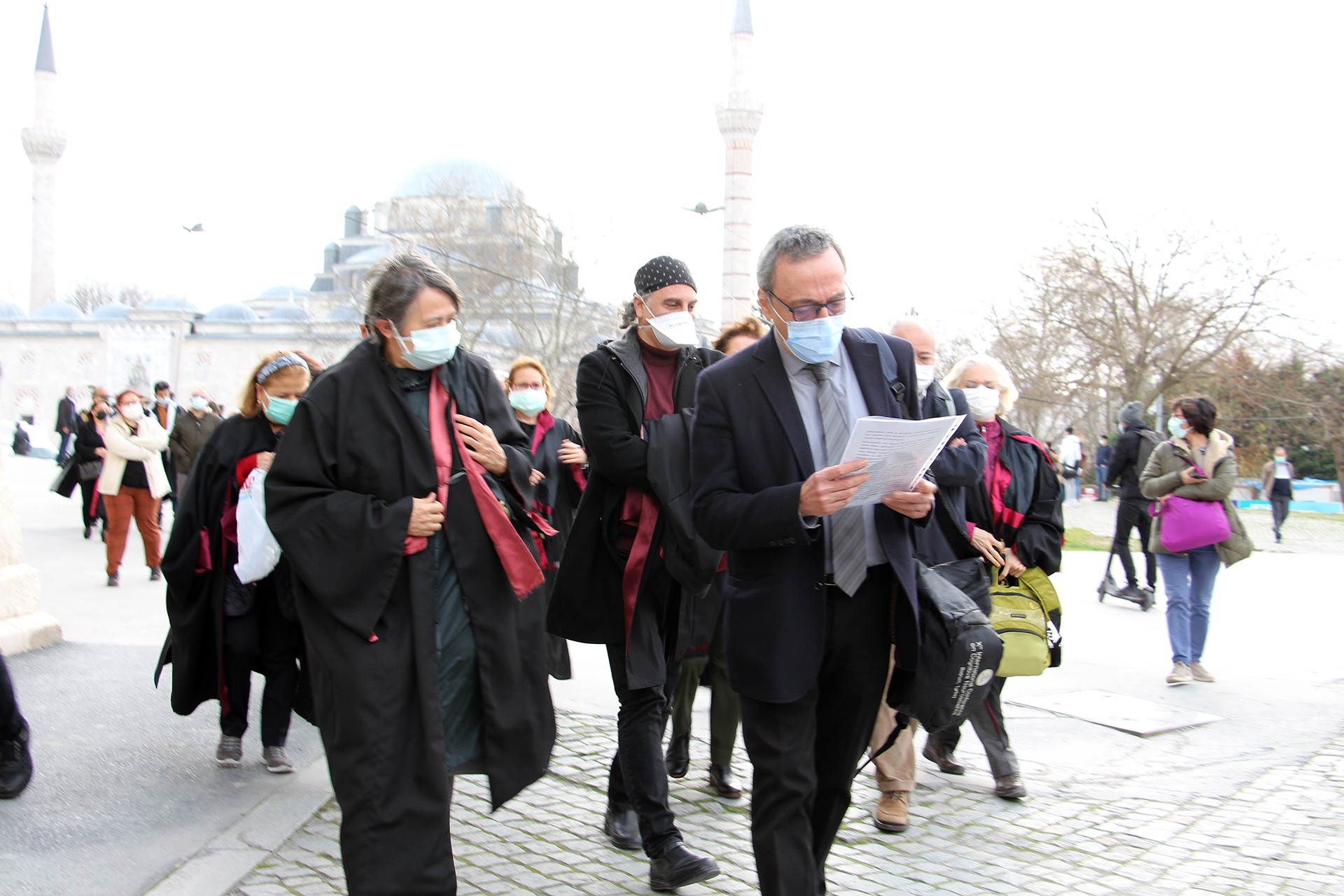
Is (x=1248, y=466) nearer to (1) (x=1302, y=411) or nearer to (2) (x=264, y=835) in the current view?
(1) (x=1302, y=411)

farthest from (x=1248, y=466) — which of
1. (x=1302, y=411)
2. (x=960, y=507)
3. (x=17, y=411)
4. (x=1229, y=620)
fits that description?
(x=17, y=411)

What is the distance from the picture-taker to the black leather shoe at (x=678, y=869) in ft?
13.3

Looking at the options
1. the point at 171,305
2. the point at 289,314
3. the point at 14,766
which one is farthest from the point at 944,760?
the point at 171,305

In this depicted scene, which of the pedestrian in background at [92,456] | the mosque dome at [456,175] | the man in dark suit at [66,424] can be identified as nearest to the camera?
the pedestrian in background at [92,456]

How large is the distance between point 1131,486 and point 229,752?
9705 millimetres

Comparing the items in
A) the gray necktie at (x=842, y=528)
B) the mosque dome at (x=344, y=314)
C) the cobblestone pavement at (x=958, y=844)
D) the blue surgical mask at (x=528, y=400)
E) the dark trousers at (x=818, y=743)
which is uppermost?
the mosque dome at (x=344, y=314)

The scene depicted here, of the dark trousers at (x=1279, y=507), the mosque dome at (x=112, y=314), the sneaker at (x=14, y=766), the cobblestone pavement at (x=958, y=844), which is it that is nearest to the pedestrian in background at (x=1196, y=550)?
the cobblestone pavement at (x=958, y=844)

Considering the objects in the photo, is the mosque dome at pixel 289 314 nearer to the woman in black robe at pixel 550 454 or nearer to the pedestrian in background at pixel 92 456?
the pedestrian in background at pixel 92 456

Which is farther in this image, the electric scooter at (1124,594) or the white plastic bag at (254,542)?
A: the electric scooter at (1124,594)

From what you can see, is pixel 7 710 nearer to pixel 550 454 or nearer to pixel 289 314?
pixel 550 454

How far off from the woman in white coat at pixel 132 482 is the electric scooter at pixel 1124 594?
9.56 m

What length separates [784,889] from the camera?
→ 123 inches

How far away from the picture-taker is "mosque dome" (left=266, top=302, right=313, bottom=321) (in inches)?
2832

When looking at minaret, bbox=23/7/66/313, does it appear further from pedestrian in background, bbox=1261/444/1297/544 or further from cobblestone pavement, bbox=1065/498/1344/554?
pedestrian in background, bbox=1261/444/1297/544
